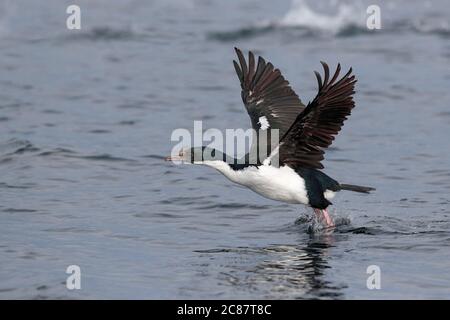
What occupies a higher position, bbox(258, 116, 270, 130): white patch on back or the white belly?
bbox(258, 116, 270, 130): white patch on back

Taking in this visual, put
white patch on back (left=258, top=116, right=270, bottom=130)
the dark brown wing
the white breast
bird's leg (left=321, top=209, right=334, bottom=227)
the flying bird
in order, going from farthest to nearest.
→ the dark brown wing, white patch on back (left=258, top=116, right=270, bottom=130), bird's leg (left=321, top=209, right=334, bottom=227), the white breast, the flying bird

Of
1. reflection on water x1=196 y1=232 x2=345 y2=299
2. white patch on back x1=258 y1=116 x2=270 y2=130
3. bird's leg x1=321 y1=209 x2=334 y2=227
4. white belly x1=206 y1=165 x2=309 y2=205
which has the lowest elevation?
reflection on water x1=196 y1=232 x2=345 y2=299

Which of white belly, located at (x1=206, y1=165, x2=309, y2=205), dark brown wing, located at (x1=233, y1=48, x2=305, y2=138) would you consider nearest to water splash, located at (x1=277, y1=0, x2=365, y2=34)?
dark brown wing, located at (x1=233, y1=48, x2=305, y2=138)

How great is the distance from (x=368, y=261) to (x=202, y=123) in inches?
290

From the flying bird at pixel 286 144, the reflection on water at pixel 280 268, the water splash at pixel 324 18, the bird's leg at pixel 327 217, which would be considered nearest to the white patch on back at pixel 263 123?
the flying bird at pixel 286 144

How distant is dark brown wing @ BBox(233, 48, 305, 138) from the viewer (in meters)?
12.6

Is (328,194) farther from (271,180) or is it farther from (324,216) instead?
(271,180)

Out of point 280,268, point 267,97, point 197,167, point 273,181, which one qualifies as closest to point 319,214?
point 273,181

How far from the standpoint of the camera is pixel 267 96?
12.7m

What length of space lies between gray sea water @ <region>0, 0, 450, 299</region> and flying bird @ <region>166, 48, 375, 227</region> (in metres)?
0.51

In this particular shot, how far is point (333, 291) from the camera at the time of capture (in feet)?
32.7

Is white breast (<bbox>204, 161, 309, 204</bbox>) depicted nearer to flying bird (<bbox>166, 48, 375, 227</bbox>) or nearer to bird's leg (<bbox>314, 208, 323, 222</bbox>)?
flying bird (<bbox>166, 48, 375, 227</bbox>)

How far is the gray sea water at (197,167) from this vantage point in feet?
34.8

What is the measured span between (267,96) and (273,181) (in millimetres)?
1369
